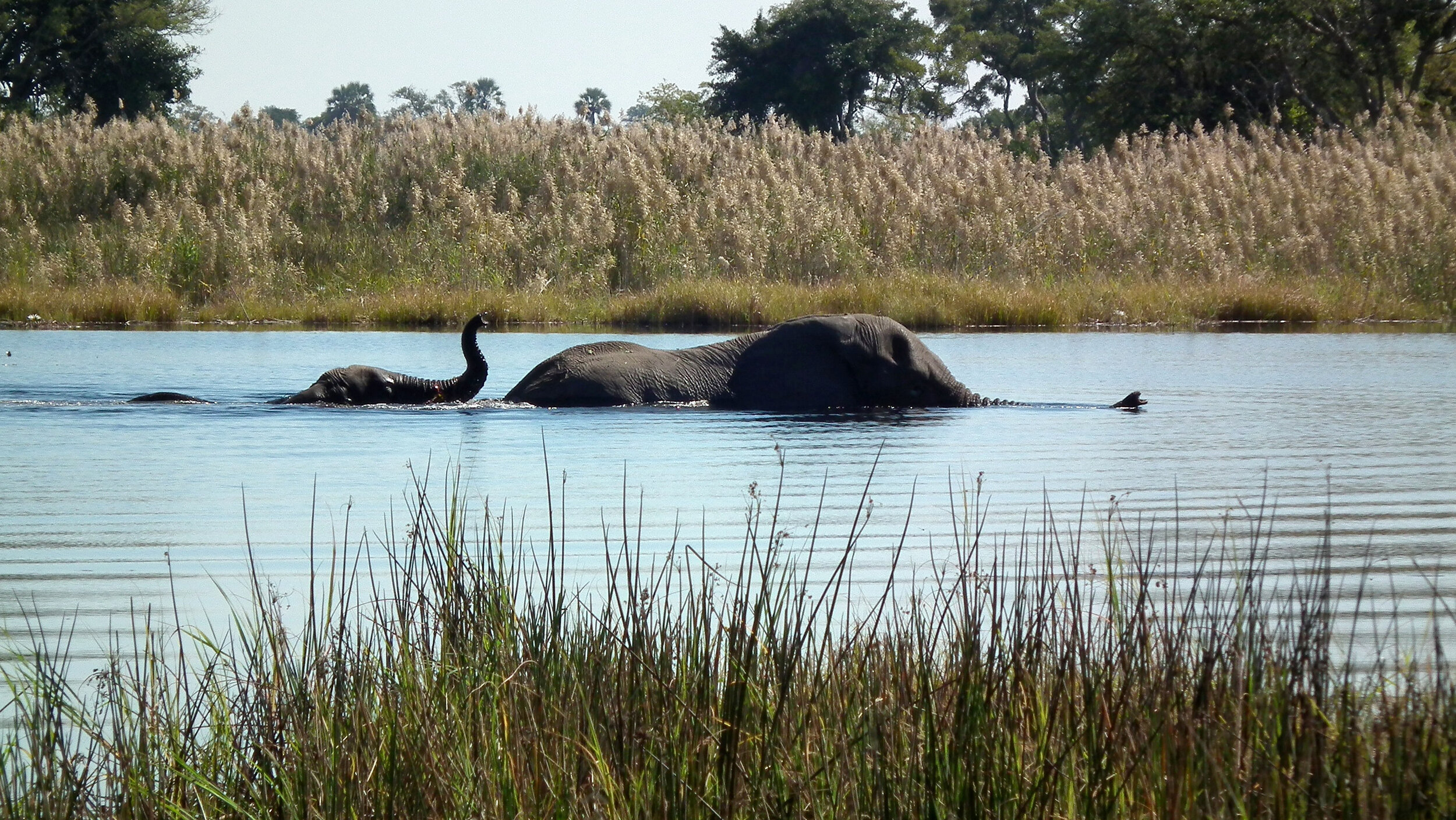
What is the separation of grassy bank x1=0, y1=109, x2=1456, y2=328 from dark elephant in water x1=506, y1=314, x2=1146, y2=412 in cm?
747

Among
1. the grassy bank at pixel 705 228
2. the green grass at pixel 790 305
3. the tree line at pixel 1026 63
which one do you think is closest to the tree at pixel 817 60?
the tree line at pixel 1026 63

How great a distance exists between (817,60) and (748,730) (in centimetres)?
4766

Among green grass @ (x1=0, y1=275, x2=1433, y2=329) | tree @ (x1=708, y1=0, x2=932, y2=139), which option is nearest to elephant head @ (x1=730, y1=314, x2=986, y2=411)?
green grass @ (x1=0, y1=275, x2=1433, y2=329)

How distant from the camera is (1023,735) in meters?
3.25

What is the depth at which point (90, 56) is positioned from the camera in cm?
4084

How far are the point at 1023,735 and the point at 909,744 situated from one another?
249mm

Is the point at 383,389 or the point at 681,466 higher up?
the point at 383,389

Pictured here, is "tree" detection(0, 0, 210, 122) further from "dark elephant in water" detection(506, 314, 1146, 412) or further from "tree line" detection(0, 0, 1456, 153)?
"dark elephant in water" detection(506, 314, 1146, 412)

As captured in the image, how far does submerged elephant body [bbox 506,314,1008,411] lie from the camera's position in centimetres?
1080

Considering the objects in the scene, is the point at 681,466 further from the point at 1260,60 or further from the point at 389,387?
the point at 1260,60

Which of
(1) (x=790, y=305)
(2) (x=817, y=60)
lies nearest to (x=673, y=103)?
(2) (x=817, y=60)

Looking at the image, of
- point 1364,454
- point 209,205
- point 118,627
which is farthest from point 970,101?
point 118,627

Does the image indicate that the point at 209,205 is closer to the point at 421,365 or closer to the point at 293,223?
the point at 293,223

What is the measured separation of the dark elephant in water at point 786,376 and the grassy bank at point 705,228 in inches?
294
